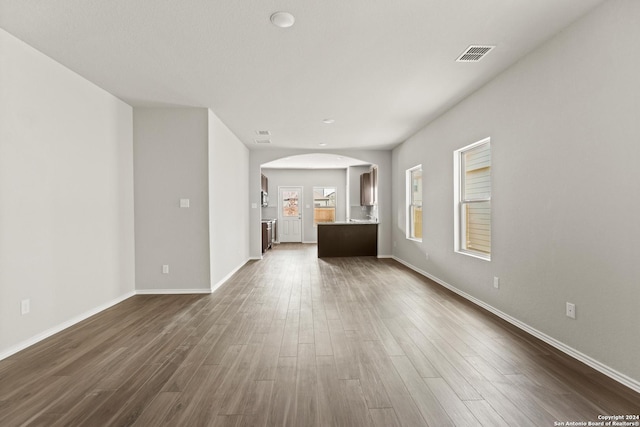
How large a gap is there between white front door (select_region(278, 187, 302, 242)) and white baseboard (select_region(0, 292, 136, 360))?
7.61m

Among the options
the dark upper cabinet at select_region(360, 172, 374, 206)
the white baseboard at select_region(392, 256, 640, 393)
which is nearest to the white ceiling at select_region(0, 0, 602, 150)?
the white baseboard at select_region(392, 256, 640, 393)

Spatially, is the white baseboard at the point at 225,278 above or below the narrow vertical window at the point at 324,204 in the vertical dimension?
below

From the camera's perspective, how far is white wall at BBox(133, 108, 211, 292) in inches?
172

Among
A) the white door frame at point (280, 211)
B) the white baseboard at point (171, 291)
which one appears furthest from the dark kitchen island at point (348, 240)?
the white door frame at point (280, 211)

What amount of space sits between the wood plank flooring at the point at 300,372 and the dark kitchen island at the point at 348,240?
409 cm

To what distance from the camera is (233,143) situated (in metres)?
6.03

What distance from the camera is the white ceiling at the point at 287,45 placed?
89.0 inches

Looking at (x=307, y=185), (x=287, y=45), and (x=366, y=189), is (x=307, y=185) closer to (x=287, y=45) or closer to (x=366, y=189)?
(x=366, y=189)

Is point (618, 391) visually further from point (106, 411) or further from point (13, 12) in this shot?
point (13, 12)

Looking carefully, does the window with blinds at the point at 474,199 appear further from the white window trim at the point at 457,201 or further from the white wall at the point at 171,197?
the white wall at the point at 171,197

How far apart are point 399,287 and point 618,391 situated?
9.25 feet

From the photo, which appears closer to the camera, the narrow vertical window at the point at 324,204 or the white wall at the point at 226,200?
the white wall at the point at 226,200

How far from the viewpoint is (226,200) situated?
215 inches

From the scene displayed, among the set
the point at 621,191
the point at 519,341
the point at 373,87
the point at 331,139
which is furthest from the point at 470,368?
the point at 331,139
